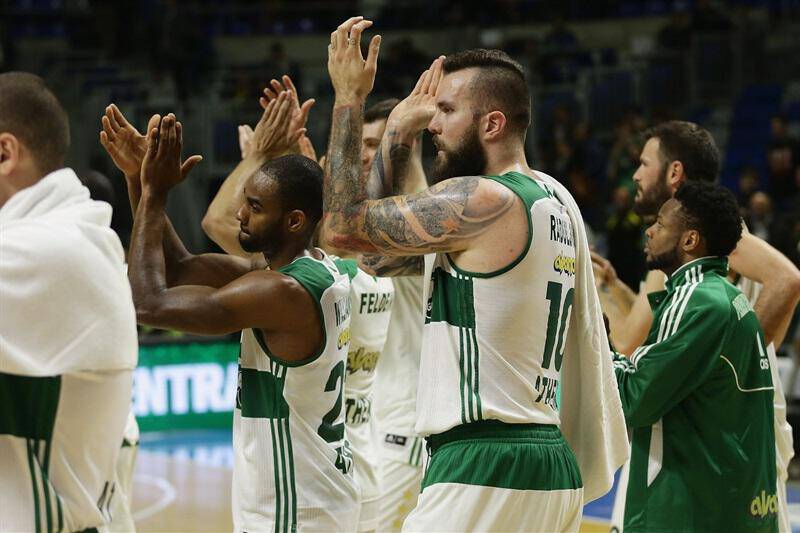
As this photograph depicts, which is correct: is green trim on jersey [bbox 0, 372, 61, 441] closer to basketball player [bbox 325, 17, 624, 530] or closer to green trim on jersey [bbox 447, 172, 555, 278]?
basketball player [bbox 325, 17, 624, 530]

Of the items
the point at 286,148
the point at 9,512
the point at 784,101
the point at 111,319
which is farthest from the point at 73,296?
the point at 784,101

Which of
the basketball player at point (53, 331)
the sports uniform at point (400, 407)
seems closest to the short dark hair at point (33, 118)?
the basketball player at point (53, 331)

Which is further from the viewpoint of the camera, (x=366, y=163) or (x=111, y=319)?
(x=366, y=163)

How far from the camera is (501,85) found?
4.21m

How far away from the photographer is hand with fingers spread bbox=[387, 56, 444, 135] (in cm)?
446

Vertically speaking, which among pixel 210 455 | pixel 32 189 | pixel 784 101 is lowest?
pixel 210 455

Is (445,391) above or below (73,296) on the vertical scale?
below

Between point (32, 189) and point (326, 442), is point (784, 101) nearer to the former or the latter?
point (326, 442)

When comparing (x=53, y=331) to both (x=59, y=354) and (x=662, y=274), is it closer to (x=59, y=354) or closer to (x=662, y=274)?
(x=59, y=354)

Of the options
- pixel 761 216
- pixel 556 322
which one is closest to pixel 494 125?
pixel 556 322

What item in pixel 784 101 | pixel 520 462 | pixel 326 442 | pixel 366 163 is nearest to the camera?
pixel 520 462

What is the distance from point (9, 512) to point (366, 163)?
3.55 meters

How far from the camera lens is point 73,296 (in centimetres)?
307

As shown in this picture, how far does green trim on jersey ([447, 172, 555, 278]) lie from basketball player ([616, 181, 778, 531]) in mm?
1242
